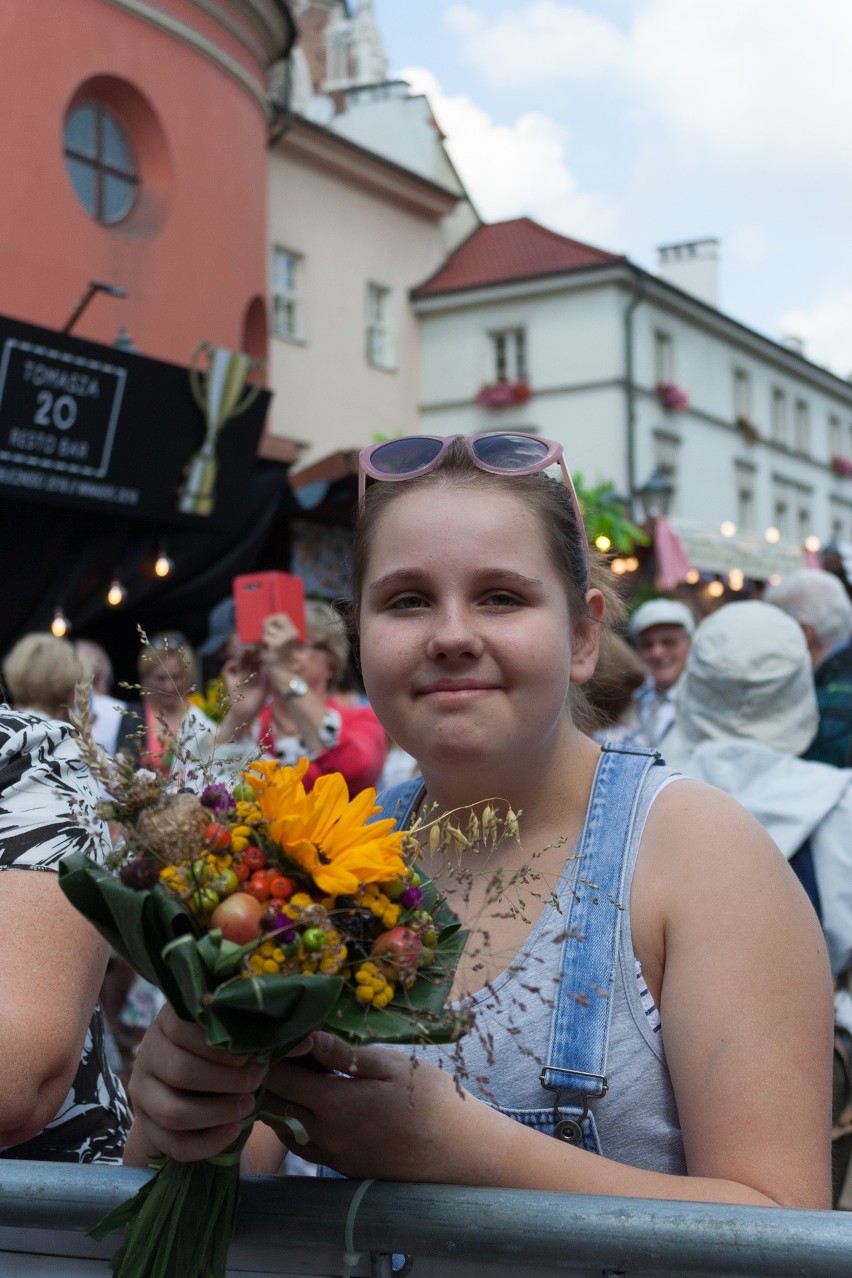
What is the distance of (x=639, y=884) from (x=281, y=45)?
1465cm

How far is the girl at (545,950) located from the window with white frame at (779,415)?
33.1 m

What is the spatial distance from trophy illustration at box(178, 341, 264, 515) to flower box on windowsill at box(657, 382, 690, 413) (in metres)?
17.2

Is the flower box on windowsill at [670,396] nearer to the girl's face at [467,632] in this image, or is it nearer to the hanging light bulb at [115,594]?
the hanging light bulb at [115,594]

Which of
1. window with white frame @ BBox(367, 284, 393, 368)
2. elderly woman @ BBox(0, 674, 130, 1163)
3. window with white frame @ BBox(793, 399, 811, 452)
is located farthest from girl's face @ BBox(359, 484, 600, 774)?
window with white frame @ BBox(793, 399, 811, 452)

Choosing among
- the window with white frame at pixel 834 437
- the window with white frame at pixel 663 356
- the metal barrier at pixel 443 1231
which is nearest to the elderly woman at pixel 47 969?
the metal barrier at pixel 443 1231

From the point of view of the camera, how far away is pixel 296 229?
20.0 m

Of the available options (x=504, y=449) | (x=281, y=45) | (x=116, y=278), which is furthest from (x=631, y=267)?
(x=504, y=449)

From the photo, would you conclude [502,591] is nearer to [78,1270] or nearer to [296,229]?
[78,1270]

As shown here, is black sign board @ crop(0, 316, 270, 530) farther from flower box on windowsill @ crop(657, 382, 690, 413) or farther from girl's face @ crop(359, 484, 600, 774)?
flower box on windowsill @ crop(657, 382, 690, 413)

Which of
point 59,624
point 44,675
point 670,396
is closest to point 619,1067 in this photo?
point 44,675

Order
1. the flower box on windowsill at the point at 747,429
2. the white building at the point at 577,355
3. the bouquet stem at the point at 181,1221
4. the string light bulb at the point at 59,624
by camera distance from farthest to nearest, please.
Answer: the flower box on windowsill at the point at 747,429, the white building at the point at 577,355, the string light bulb at the point at 59,624, the bouquet stem at the point at 181,1221

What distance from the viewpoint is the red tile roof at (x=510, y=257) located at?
24938mm

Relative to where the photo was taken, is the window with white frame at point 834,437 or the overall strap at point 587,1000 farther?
the window with white frame at point 834,437

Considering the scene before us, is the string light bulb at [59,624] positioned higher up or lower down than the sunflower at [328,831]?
higher up
